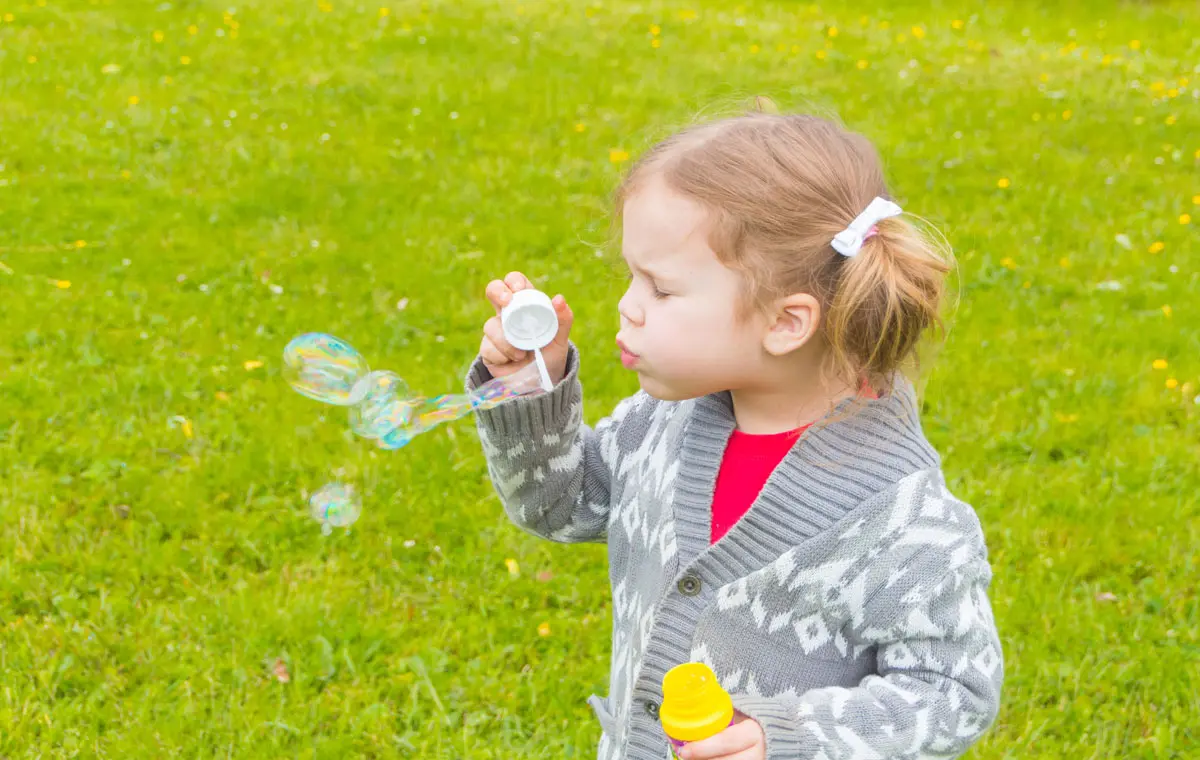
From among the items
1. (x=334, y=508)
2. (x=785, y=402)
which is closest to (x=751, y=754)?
(x=785, y=402)

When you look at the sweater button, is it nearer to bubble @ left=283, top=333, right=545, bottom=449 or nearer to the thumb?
the thumb

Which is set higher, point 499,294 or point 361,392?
point 499,294

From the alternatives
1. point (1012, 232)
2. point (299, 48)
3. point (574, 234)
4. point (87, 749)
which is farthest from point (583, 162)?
point (87, 749)

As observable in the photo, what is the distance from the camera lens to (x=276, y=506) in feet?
12.1

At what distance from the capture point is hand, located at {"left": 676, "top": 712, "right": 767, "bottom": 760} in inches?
57.0

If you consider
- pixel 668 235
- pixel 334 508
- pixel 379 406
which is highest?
pixel 668 235

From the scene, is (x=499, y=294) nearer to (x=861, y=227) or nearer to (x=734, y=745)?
(x=861, y=227)

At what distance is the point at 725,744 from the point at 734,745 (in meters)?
0.02

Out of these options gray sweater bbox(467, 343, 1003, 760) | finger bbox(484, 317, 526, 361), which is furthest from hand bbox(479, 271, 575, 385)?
gray sweater bbox(467, 343, 1003, 760)

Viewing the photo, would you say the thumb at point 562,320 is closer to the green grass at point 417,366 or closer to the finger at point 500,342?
the finger at point 500,342

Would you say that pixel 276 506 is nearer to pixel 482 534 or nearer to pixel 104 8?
pixel 482 534

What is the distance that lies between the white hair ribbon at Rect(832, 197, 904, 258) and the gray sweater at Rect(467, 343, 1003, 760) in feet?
0.75

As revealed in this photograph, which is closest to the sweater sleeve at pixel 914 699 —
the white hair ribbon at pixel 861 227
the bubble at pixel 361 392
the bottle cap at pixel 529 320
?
the white hair ribbon at pixel 861 227

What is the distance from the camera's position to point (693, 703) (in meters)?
1.36
